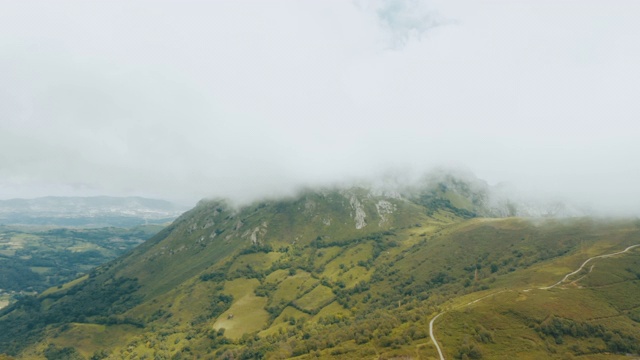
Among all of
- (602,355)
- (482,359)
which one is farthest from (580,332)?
(482,359)

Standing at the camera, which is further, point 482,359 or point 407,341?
point 407,341

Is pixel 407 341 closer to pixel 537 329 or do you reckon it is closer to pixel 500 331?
pixel 500 331

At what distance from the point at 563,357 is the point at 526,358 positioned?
A: 59.6ft

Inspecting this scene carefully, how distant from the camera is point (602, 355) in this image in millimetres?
173750

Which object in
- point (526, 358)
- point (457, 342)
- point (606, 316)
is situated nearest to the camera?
point (526, 358)

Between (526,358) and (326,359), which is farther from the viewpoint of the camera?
(326,359)

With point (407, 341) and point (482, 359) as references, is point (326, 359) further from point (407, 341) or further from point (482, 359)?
point (482, 359)

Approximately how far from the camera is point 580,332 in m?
188

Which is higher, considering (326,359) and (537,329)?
(537,329)

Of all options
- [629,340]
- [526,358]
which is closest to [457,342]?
[526,358]

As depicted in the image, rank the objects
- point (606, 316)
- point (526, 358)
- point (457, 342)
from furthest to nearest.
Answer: point (606, 316)
point (457, 342)
point (526, 358)

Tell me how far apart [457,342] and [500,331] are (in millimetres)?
25992

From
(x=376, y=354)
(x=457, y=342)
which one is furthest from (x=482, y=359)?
(x=376, y=354)

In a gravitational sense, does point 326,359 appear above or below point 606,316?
below
